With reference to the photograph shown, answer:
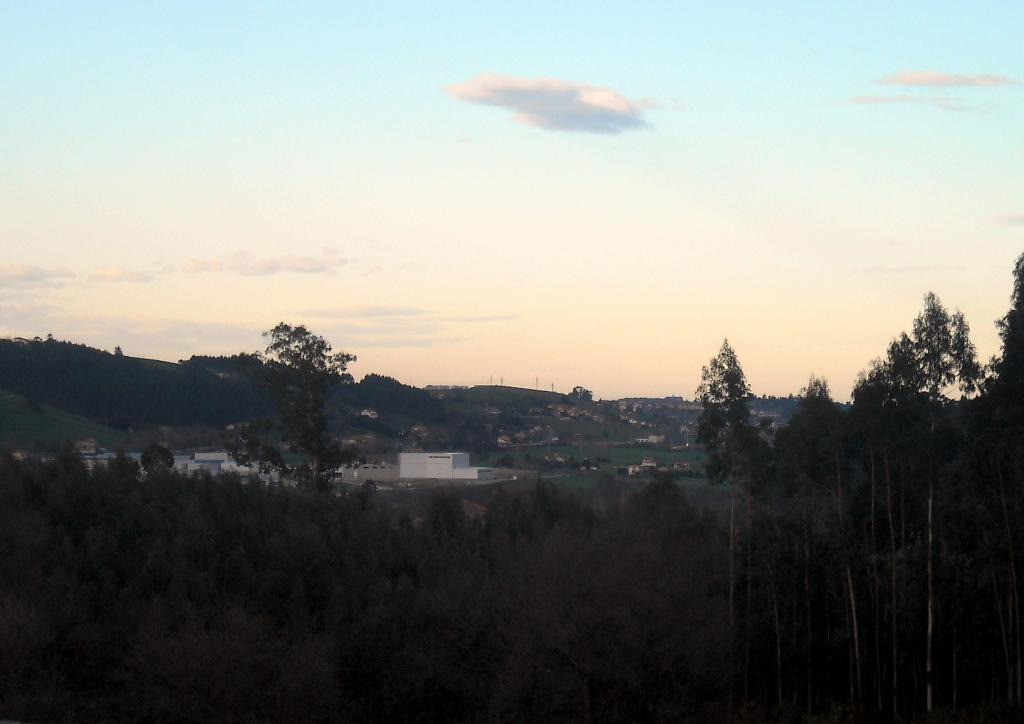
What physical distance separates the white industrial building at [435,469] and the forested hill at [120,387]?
86.2 feet

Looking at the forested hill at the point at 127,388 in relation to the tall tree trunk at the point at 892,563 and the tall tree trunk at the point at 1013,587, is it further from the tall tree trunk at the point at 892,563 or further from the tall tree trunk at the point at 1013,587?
the tall tree trunk at the point at 1013,587

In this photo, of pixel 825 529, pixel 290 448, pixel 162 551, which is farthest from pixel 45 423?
pixel 825 529

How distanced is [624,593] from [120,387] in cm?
9182

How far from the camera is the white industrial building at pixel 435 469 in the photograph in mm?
92438

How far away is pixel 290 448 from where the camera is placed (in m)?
55.3

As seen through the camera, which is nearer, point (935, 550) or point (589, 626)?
point (589, 626)

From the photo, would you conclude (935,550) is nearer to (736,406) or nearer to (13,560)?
(736,406)

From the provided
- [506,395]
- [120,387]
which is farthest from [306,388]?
[506,395]

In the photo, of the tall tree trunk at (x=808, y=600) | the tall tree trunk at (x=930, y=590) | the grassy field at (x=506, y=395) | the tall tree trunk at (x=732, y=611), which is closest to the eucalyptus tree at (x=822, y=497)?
the tall tree trunk at (x=808, y=600)

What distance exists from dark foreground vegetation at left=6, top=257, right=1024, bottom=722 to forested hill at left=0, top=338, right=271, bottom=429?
63.0 m

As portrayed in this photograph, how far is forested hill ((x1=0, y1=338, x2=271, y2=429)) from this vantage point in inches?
4449

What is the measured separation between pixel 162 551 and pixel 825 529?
25702mm

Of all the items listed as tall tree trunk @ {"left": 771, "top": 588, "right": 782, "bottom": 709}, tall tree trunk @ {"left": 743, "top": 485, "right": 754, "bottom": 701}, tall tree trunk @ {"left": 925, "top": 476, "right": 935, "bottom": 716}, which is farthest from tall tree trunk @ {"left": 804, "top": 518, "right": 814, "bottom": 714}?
tall tree trunk @ {"left": 925, "top": 476, "right": 935, "bottom": 716}

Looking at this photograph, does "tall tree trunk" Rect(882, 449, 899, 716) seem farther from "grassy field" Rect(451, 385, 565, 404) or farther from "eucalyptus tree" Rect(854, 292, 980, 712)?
"grassy field" Rect(451, 385, 565, 404)
